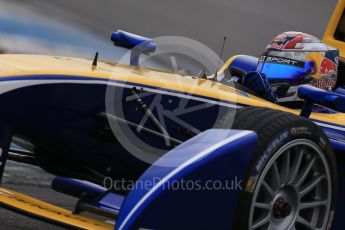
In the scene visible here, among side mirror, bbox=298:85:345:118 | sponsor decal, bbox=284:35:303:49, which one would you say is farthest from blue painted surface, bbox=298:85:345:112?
sponsor decal, bbox=284:35:303:49

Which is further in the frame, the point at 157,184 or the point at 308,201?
the point at 308,201

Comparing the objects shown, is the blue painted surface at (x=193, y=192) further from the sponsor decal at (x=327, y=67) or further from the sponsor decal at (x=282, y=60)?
the sponsor decal at (x=327, y=67)

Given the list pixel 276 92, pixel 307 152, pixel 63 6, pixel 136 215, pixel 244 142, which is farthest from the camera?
pixel 63 6

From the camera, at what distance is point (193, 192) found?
363cm

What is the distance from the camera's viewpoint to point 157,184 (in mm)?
A: 3559

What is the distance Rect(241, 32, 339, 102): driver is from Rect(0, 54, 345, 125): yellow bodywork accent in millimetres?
286

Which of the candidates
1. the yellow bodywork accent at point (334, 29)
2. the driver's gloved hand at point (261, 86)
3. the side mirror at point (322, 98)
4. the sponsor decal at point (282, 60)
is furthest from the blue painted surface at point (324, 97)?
the yellow bodywork accent at point (334, 29)

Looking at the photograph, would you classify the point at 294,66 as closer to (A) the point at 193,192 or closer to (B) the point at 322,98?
(B) the point at 322,98

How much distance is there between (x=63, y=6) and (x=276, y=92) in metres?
4.67

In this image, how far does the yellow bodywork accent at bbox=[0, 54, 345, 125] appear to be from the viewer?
172 inches

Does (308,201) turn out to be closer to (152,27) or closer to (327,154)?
(327,154)

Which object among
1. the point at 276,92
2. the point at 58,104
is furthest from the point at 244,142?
the point at 276,92

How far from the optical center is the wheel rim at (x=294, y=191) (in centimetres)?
396

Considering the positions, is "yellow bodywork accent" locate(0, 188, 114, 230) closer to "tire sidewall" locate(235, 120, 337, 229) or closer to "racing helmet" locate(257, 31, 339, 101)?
"tire sidewall" locate(235, 120, 337, 229)
